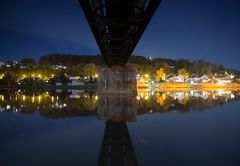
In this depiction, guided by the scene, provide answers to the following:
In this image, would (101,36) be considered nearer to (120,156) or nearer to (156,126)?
(156,126)

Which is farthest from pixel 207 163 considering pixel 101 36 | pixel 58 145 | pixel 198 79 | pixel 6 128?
pixel 198 79

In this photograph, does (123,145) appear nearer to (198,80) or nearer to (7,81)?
(7,81)

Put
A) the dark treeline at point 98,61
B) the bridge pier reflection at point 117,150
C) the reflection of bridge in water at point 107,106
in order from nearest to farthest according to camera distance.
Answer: the bridge pier reflection at point 117,150 < the reflection of bridge in water at point 107,106 < the dark treeline at point 98,61

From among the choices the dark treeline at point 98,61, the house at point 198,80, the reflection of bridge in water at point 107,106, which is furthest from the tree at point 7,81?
the reflection of bridge in water at point 107,106

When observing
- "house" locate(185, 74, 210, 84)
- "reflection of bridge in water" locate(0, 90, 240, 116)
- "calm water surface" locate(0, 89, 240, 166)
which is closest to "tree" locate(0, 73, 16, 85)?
"house" locate(185, 74, 210, 84)

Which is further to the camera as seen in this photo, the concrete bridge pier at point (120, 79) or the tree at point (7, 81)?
the tree at point (7, 81)

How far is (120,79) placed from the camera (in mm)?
39562

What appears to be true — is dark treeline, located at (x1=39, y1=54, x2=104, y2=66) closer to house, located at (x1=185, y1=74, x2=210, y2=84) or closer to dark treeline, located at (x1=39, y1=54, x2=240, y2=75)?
dark treeline, located at (x1=39, y1=54, x2=240, y2=75)

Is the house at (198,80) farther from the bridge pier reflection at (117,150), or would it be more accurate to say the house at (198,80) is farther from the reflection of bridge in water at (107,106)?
the bridge pier reflection at (117,150)

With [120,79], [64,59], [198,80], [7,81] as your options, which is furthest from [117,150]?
[64,59]

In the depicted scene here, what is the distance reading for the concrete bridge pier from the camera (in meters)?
39.1

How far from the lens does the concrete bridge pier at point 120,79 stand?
39125 mm

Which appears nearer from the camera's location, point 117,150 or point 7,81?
point 117,150

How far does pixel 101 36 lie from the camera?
15.2 metres
